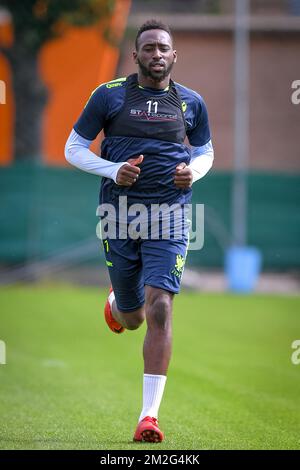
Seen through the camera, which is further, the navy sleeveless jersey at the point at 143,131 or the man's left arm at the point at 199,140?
the man's left arm at the point at 199,140

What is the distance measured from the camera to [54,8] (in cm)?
2350

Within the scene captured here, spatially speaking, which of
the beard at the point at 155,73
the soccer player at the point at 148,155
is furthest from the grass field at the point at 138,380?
the beard at the point at 155,73

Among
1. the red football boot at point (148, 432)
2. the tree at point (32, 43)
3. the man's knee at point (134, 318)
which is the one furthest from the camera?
the tree at point (32, 43)

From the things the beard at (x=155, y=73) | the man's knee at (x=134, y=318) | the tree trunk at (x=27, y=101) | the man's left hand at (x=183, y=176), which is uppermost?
the tree trunk at (x=27, y=101)

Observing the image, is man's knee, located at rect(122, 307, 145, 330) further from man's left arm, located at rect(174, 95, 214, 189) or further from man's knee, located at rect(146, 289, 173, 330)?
man's left arm, located at rect(174, 95, 214, 189)

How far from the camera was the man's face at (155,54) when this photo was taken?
20.9 feet

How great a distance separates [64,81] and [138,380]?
66.7 ft

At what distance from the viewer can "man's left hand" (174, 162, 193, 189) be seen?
632 cm

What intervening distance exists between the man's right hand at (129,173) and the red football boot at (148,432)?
1.44 metres

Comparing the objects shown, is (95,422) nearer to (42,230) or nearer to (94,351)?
(94,351)

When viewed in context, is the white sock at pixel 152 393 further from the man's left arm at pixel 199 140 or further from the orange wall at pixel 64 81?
the orange wall at pixel 64 81

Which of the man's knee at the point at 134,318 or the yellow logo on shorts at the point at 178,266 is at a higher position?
the yellow logo on shorts at the point at 178,266

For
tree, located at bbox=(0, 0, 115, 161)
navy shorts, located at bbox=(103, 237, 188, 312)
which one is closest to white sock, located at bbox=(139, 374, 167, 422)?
navy shorts, located at bbox=(103, 237, 188, 312)

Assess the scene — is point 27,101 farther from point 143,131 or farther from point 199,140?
point 143,131
